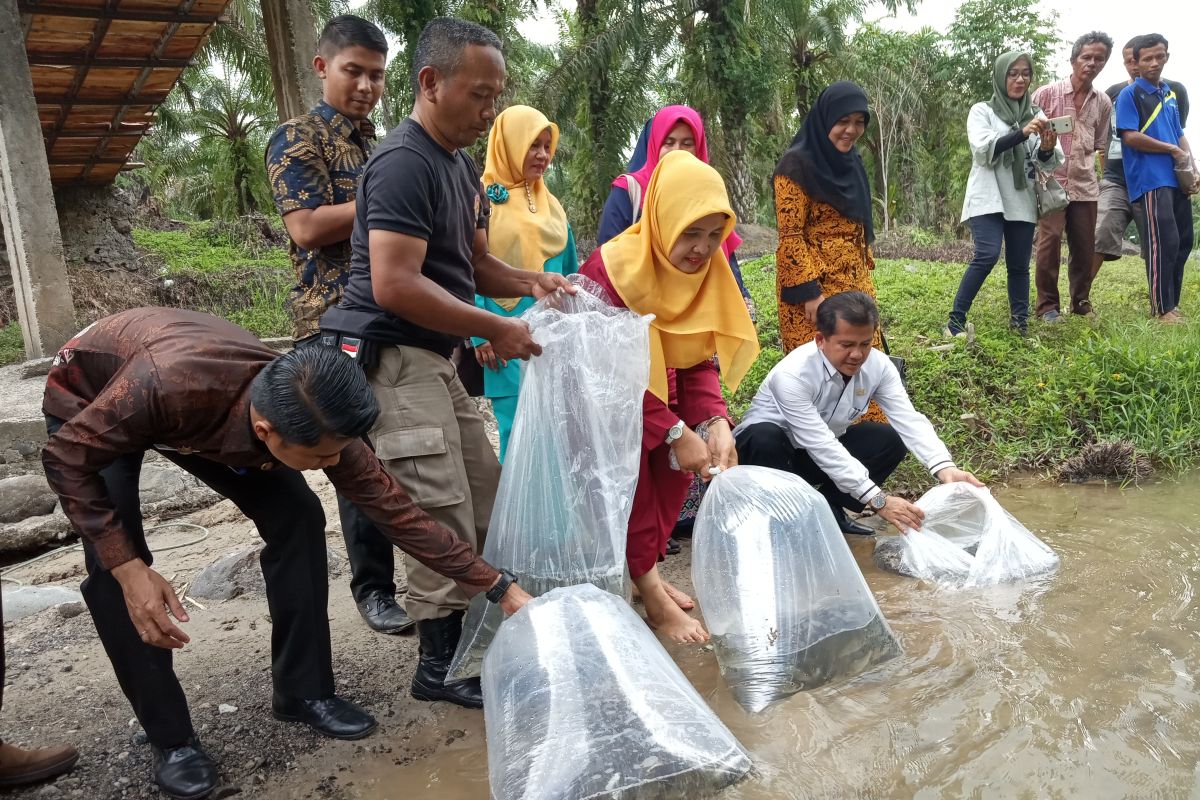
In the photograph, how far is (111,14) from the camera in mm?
6484

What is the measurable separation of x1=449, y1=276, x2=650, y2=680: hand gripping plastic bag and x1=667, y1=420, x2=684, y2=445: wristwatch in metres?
0.21

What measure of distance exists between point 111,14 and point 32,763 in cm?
628

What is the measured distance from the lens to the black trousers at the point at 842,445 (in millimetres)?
3123

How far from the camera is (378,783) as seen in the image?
197cm

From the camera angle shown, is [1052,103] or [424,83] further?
[1052,103]

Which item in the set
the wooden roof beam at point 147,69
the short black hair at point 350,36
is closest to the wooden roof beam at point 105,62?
the wooden roof beam at point 147,69

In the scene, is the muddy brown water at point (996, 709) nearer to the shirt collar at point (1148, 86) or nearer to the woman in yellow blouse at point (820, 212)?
the woman in yellow blouse at point (820, 212)

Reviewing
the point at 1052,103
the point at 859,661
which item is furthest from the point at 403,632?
the point at 1052,103

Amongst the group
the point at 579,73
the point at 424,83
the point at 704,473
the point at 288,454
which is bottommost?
the point at 704,473

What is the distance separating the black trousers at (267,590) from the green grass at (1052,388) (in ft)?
9.08

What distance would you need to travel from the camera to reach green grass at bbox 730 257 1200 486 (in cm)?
405

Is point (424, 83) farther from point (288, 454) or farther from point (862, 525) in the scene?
point (862, 525)

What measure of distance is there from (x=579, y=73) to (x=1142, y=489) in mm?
12866

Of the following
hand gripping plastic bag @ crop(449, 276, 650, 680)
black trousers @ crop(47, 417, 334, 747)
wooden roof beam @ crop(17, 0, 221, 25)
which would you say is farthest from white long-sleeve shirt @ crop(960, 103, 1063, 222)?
wooden roof beam @ crop(17, 0, 221, 25)
